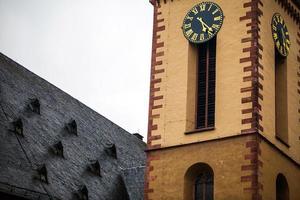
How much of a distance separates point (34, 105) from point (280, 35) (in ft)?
29.9

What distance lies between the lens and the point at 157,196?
28.8 meters

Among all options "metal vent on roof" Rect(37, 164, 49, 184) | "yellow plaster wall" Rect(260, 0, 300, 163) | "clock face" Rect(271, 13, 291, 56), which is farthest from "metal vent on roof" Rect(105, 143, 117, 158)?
"clock face" Rect(271, 13, 291, 56)

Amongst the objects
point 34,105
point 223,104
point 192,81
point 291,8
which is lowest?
point 223,104

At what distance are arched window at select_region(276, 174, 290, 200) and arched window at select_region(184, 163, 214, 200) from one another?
7.94 ft

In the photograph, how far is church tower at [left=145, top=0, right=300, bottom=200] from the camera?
2784cm

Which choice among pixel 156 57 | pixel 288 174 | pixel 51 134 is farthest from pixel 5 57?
pixel 288 174

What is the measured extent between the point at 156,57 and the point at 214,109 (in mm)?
3237

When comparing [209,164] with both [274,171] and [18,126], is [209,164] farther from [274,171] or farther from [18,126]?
[18,126]

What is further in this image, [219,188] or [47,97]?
[47,97]

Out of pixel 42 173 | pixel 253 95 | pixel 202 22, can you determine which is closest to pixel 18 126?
pixel 42 173

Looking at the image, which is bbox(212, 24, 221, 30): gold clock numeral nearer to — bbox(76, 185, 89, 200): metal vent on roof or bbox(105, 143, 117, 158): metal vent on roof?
bbox(76, 185, 89, 200): metal vent on roof

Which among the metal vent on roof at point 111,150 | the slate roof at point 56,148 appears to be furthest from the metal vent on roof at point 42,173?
the metal vent on roof at point 111,150

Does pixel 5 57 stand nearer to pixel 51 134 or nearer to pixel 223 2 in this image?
pixel 51 134

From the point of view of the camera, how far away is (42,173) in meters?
29.1
